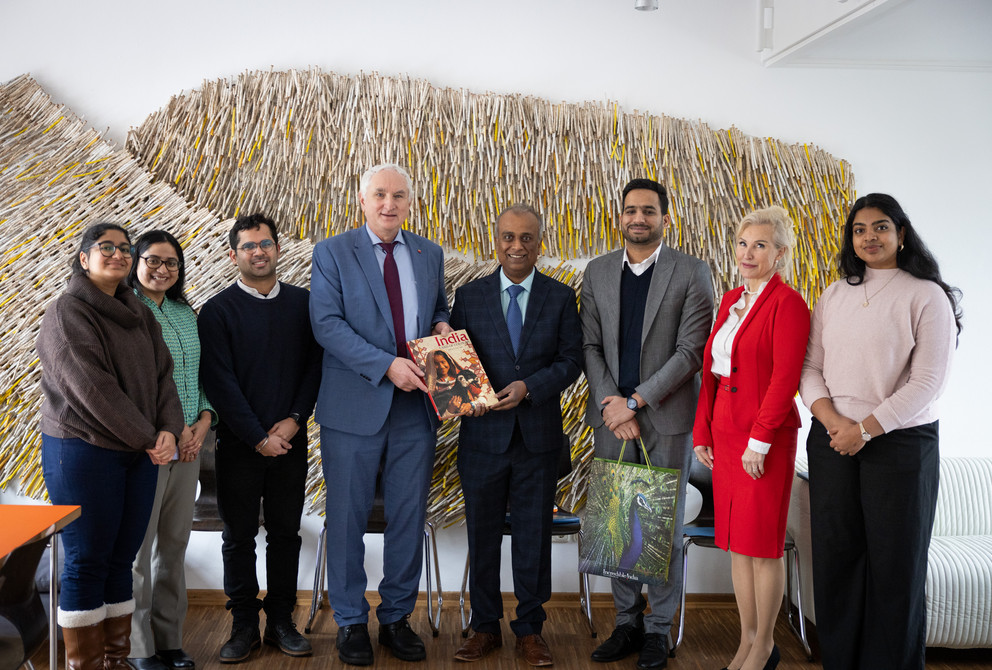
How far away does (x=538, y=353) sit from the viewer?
107 inches

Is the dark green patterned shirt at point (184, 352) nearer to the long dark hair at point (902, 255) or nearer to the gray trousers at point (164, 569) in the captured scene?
the gray trousers at point (164, 569)

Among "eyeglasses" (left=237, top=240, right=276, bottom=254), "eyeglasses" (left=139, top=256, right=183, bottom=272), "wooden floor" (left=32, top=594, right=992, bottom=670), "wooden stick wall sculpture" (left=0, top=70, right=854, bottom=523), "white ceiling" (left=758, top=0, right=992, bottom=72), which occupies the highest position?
"white ceiling" (left=758, top=0, right=992, bottom=72)

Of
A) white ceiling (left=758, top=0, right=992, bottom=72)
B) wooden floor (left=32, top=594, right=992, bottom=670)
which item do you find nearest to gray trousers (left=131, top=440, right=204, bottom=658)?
wooden floor (left=32, top=594, right=992, bottom=670)

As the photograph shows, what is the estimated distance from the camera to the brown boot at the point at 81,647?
2.27m

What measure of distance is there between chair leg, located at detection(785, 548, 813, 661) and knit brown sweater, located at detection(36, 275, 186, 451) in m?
2.38

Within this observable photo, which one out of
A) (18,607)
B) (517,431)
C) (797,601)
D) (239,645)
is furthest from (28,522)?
(797,601)

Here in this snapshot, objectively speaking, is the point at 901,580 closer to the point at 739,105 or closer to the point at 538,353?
the point at 538,353

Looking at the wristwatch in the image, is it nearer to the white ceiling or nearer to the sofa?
the sofa

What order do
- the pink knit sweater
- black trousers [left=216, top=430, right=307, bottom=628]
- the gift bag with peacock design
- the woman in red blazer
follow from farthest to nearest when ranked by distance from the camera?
black trousers [left=216, top=430, right=307, bottom=628], the gift bag with peacock design, the woman in red blazer, the pink knit sweater

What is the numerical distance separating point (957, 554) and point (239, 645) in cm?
267

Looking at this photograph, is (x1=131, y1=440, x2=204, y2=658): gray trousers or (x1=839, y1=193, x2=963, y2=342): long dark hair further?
(x1=131, y1=440, x2=204, y2=658): gray trousers

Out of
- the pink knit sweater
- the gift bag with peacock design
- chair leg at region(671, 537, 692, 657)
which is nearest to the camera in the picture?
the pink knit sweater

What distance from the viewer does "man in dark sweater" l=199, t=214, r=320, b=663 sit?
2658mm

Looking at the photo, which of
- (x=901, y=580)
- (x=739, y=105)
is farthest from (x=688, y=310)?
(x=739, y=105)
